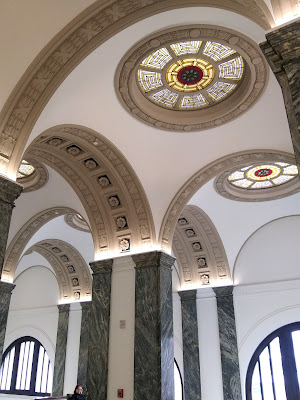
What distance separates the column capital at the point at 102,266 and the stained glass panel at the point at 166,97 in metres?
4.27

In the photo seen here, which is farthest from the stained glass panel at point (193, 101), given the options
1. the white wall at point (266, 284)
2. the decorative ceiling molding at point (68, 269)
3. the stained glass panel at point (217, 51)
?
the decorative ceiling molding at point (68, 269)

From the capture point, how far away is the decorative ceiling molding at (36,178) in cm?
1067

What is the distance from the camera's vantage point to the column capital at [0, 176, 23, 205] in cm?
583

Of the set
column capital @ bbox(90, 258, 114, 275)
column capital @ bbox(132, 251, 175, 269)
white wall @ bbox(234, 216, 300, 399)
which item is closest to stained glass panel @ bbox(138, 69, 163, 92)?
column capital @ bbox(132, 251, 175, 269)

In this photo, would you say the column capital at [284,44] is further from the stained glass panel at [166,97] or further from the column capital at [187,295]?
the column capital at [187,295]

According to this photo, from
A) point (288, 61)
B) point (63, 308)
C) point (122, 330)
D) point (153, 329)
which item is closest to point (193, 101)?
point (288, 61)

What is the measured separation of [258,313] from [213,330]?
1.62 meters

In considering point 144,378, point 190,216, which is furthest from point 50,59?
point 190,216

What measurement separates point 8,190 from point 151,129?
3.86m

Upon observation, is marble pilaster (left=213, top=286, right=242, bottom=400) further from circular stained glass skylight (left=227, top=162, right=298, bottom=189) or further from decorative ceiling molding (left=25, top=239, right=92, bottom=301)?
decorative ceiling molding (left=25, top=239, right=92, bottom=301)

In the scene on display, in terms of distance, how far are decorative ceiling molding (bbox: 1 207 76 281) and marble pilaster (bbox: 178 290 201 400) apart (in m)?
5.42

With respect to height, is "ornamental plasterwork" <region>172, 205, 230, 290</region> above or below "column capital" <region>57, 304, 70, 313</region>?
above

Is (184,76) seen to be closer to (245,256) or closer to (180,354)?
(245,256)

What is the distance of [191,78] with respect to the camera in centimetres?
770
